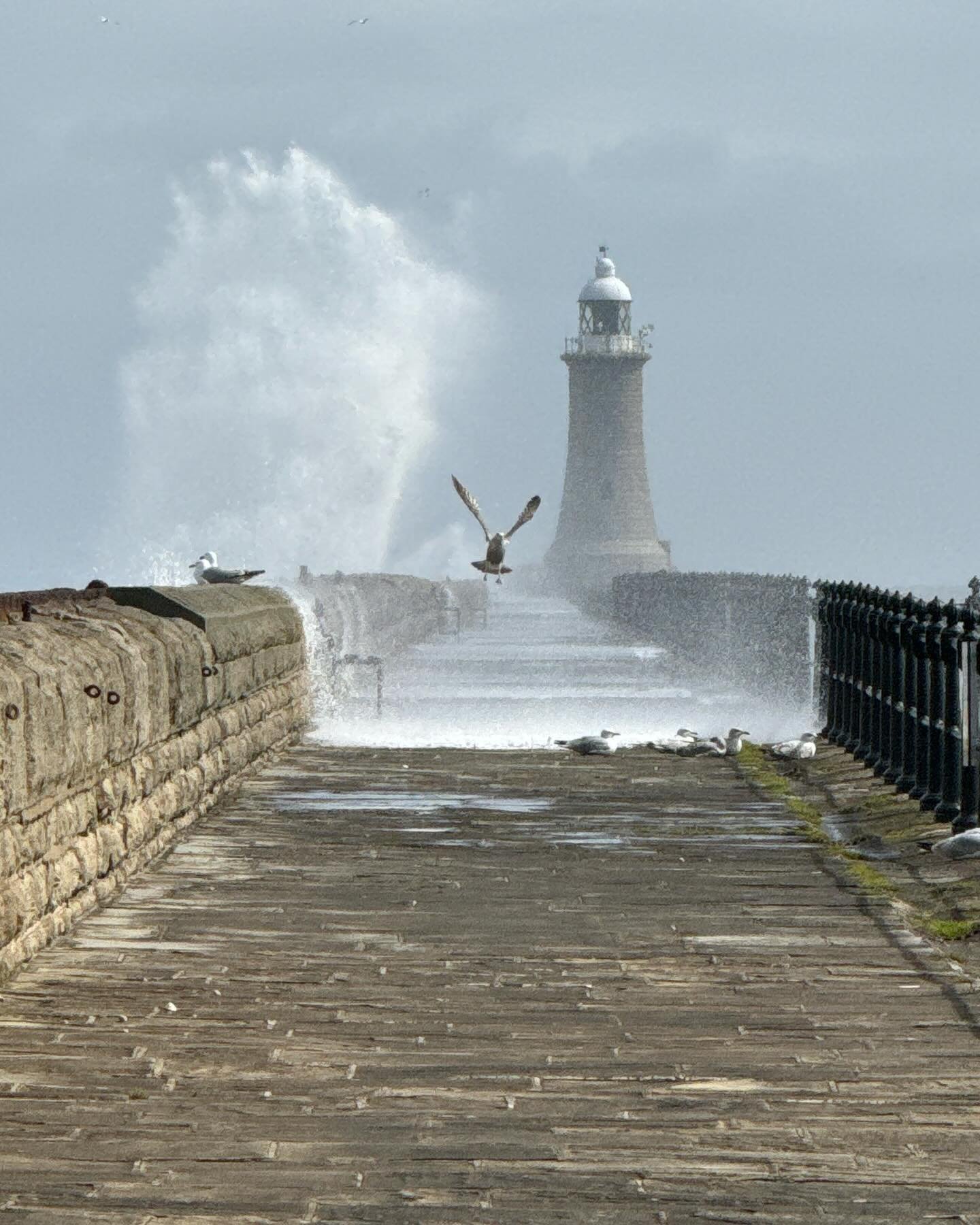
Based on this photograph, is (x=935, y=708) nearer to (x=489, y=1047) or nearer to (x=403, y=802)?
(x=403, y=802)

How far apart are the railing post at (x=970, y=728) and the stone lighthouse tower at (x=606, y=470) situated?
90.8m

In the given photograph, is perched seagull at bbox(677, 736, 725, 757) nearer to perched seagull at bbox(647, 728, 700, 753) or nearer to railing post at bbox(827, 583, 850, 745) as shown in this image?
perched seagull at bbox(647, 728, 700, 753)

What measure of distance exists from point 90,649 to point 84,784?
2.44 ft

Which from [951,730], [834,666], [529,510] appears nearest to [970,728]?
[951,730]

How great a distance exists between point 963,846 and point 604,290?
9807cm

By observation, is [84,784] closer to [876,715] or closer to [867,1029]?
[867,1029]

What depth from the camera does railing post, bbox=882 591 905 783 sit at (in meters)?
13.2

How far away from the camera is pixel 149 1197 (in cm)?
452

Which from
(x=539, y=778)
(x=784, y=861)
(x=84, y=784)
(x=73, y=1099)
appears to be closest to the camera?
(x=73, y=1099)

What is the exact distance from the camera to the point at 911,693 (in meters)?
12.7

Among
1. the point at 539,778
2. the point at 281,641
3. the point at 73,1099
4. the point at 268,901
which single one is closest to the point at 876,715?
the point at 539,778

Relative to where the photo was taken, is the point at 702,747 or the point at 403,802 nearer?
the point at 403,802

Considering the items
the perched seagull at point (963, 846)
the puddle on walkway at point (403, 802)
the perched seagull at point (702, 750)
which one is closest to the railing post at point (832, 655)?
the perched seagull at point (702, 750)

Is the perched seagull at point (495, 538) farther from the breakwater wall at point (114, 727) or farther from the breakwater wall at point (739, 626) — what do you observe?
the breakwater wall at point (114, 727)
